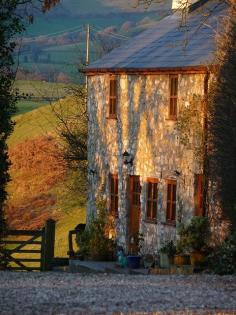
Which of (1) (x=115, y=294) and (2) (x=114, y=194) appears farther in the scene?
(2) (x=114, y=194)

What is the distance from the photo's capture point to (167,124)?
35.5 meters

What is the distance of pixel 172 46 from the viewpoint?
37.2 metres

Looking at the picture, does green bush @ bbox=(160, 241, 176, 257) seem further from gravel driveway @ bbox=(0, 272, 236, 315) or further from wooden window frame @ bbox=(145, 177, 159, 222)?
gravel driveway @ bbox=(0, 272, 236, 315)

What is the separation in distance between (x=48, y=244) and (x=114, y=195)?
4818 millimetres

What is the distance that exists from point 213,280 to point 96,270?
844 cm

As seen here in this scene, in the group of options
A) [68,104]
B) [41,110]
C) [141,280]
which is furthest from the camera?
[41,110]

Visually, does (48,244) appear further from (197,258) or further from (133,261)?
(197,258)

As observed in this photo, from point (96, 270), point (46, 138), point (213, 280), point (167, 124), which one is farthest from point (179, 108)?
point (46, 138)

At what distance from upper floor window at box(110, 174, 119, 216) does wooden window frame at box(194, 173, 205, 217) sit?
17.3ft

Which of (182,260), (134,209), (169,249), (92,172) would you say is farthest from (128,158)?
(182,260)

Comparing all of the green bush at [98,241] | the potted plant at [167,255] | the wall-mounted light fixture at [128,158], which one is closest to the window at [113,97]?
the wall-mounted light fixture at [128,158]

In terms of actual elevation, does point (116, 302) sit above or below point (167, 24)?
below

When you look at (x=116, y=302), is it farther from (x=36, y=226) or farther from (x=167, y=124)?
(x=36, y=226)

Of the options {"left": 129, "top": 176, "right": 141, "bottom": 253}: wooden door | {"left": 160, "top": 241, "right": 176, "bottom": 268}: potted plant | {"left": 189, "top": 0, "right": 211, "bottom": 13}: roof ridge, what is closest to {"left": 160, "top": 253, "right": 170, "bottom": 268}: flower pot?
{"left": 160, "top": 241, "right": 176, "bottom": 268}: potted plant
